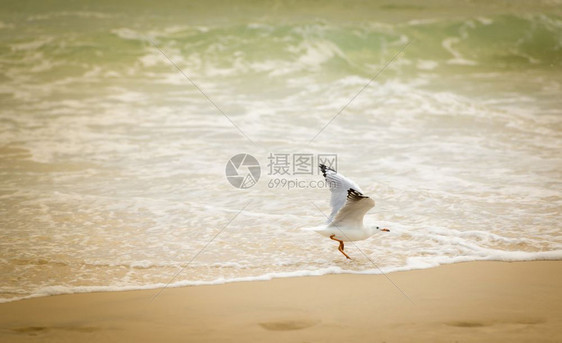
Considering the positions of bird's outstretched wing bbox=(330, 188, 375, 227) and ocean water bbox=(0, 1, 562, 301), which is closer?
bird's outstretched wing bbox=(330, 188, 375, 227)

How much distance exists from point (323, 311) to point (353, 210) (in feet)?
2.61

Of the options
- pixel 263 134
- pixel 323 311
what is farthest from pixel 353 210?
pixel 263 134

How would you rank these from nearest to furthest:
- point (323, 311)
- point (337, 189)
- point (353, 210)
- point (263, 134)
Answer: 1. point (323, 311)
2. point (353, 210)
3. point (337, 189)
4. point (263, 134)

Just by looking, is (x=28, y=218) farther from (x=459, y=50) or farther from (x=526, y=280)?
(x=459, y=50)

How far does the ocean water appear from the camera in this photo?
167 inches

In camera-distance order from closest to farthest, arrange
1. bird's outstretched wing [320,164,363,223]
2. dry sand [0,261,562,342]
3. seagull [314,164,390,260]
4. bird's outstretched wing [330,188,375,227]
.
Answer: dry sand [0,261,562,342]
bird's outstretched wing [330,188,375,227]
seagull [314,164,390,260]
bird's outstretched wing [320,164,363,223]

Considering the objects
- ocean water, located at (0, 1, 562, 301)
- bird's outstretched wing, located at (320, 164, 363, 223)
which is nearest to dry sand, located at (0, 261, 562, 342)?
ocean water, located at (0, 1, 562, 301)

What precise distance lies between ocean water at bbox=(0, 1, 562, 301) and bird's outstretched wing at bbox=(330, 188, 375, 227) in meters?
0.26

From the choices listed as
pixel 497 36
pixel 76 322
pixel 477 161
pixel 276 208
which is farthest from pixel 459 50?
pixel 76 322

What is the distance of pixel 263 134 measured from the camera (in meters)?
7.77

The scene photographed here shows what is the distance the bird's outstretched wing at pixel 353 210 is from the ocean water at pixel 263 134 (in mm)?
260

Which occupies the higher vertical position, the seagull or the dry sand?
the seagull

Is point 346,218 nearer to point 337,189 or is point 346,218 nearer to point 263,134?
point 337,189

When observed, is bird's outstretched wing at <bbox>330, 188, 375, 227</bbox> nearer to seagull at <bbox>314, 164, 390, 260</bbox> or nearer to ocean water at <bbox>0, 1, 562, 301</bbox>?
seagull at <bbox>314, 164, 390, 260</bbox>
